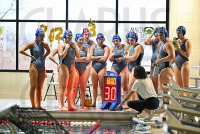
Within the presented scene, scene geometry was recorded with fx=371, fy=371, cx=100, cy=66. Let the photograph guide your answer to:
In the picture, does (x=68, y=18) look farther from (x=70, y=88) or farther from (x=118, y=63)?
(x=70, y=88)

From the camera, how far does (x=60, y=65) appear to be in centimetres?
767

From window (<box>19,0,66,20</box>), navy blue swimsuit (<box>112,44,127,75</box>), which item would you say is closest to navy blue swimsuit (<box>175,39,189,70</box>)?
navy blue swimsuit (<box>112,44,127,75</box>)

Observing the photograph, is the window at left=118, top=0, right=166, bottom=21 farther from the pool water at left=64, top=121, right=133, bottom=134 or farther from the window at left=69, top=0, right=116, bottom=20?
the pool water at left=64, top=121, right=133, bottom=134

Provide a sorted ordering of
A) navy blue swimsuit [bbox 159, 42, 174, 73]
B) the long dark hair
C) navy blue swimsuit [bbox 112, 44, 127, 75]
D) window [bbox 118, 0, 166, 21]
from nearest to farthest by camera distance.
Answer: the long dark hair
navy blue swimsuit [bbox 159, 42, 174, 73]
navy blue swimsuit [bbox 112, 44, 127, 75]
window [bbox 118, 0, 166, 21]

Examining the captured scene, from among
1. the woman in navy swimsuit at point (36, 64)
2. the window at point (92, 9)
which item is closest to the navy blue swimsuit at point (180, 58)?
the woman in navy swimsuit at point (36, 64)

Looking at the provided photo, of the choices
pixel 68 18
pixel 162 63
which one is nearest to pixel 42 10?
pixel 68 18

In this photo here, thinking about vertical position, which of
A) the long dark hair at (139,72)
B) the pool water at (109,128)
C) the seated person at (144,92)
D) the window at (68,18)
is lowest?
the pool water at (109,128)

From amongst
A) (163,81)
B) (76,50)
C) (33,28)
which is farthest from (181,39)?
(33,28)

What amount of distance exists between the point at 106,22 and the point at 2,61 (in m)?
3.51

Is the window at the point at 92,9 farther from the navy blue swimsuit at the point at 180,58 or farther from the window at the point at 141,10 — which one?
the navy blue swimsuit at the point at 180,58

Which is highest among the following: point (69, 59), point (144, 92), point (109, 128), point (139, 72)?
point (69, 59)

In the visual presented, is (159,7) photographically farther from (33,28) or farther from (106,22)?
(33,28)

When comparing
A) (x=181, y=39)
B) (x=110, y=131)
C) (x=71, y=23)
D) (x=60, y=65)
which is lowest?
(x=110, y=131)

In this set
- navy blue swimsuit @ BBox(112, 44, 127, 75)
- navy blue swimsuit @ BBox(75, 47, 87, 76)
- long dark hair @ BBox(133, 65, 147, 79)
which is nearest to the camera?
long dark hair @ BBox(133, 65, 147, 79)
